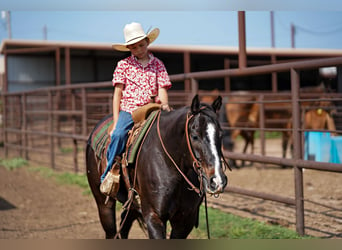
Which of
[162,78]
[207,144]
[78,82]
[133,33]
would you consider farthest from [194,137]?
[78,82]

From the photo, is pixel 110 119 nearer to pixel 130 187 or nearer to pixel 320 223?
pixel 130 187

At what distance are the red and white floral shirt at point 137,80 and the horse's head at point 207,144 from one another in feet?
2.58

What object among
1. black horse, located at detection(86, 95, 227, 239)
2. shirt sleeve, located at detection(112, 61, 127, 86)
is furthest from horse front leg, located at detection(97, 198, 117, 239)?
shirt sleeve, located at detection(112, 61, 127, 86)

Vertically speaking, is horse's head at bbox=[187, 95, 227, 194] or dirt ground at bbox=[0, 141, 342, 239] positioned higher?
horse's head at bbox=[187, 95, 227, 194]

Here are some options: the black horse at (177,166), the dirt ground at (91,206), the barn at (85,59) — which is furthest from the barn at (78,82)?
the black horse at (177,166)

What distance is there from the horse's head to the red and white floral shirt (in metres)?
0.79

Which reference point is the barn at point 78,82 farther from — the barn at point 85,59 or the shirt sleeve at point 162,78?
the shirt sleeve at point 162,78

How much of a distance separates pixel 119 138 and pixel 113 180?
34 cm

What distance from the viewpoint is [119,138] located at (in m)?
3.43

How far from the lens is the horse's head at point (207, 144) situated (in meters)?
2.54

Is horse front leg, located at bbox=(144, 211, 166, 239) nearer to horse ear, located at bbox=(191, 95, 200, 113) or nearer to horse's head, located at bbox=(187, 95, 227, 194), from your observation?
horse's head, located at bbox=(187, 95, 227, 194)

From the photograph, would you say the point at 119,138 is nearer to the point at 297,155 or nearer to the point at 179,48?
the point at 297,155

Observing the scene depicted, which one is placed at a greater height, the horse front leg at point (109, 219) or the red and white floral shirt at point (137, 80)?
the red and white floral shirt at point (137, 80)

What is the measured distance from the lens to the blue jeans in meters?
3.43
